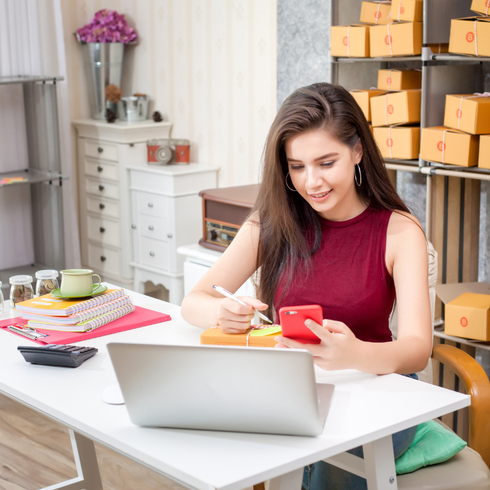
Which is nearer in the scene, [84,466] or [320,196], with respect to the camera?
[320,196]

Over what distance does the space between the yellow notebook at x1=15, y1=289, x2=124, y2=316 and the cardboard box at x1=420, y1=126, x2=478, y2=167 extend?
120 centimetres

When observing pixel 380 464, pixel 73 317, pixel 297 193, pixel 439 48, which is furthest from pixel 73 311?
pixel 439 48

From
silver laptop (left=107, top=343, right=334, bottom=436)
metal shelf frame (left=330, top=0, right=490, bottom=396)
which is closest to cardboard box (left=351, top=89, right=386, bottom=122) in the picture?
metal shelf frame (left=330, top=0, right=490, bottom=396)

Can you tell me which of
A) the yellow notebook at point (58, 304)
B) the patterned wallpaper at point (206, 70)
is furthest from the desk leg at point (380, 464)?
the patterned wallpaper at point (206, 70)

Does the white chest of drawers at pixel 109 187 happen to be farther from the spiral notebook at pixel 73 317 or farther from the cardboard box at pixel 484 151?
the spiral notebook at pixel 73 317

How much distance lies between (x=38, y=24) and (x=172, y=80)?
2.72 feet

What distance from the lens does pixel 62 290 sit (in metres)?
1.83

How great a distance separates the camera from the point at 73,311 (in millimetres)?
1746

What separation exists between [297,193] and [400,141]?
83cm

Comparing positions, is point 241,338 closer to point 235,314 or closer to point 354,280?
point 235,314

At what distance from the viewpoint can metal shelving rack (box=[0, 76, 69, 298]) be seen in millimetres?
3947


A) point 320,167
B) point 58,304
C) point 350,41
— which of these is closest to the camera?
point 320,167

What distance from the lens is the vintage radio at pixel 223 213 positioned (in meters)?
3.14

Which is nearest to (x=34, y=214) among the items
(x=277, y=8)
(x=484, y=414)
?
(x=277, y=8)
